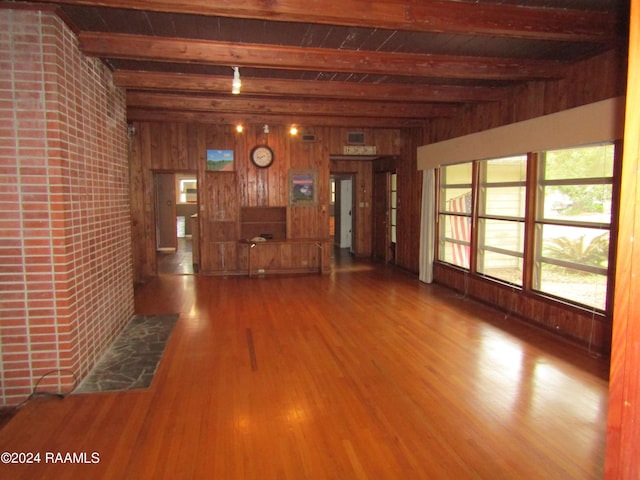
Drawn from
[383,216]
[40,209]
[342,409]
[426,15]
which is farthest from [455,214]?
[40,209]

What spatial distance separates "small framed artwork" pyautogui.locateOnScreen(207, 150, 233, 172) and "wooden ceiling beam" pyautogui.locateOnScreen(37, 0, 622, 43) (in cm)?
505

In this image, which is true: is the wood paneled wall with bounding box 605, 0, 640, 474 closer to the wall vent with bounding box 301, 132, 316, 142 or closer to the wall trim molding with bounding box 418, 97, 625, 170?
the wall trim molding with bounding box 418, 97, 625, 170

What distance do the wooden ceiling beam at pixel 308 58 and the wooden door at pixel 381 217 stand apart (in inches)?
192

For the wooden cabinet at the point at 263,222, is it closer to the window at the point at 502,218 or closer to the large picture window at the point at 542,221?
the large picture window at the point at 542,221

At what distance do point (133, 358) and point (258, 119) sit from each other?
4.58 meters

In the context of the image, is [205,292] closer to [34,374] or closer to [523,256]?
[34,374]

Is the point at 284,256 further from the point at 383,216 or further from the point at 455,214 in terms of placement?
the point at 455,214

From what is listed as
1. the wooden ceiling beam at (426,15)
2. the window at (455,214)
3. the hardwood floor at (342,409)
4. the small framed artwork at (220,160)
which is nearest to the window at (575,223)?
the hardwood floor at (342,409)

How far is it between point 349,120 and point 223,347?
4.60 m

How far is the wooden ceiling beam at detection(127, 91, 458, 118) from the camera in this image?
569 centimetres

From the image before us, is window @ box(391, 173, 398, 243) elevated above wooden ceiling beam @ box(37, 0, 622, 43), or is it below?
A: below

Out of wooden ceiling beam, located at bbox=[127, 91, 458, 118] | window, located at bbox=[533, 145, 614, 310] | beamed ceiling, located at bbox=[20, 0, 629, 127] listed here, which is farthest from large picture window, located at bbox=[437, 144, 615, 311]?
wooden ceiling beam, located at bbox=[127, 91, 458, 118]

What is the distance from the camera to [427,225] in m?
7.11

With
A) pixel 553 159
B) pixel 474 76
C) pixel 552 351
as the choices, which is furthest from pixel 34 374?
pixel 553 159
